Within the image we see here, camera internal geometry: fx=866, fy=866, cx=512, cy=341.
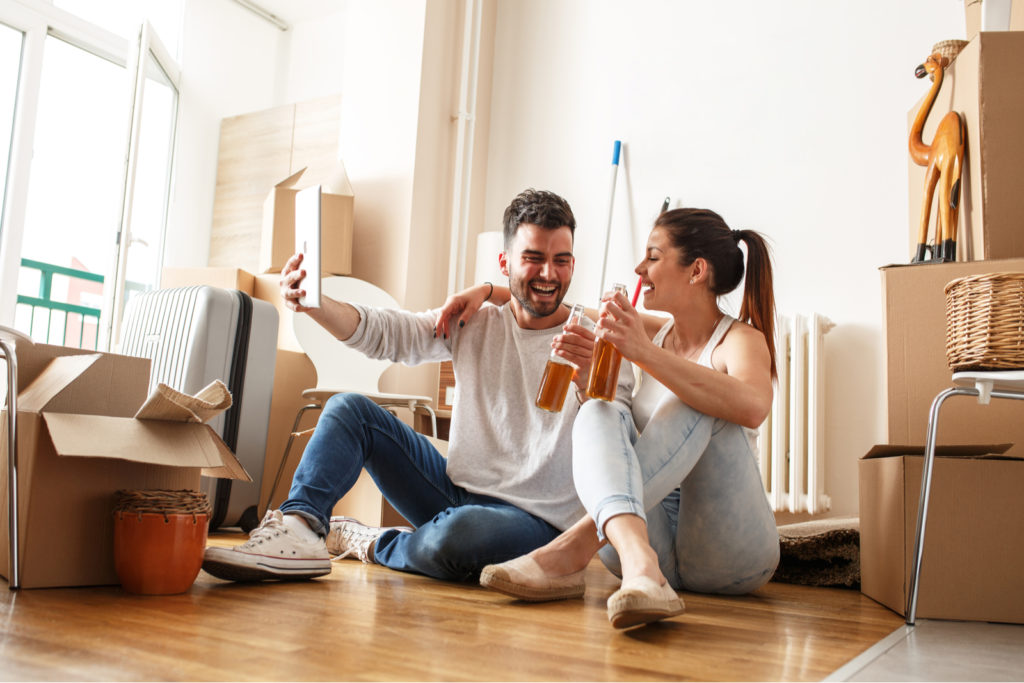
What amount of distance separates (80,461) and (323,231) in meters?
1.88

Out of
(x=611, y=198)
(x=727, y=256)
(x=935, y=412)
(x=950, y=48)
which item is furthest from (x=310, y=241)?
(x=611, y=198)

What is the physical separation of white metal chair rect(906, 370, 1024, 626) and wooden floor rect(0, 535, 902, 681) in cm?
8

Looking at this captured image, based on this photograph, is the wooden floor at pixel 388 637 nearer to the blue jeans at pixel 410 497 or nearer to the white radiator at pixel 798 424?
the blue jeans at pixel 410 497

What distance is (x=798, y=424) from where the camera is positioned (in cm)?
267

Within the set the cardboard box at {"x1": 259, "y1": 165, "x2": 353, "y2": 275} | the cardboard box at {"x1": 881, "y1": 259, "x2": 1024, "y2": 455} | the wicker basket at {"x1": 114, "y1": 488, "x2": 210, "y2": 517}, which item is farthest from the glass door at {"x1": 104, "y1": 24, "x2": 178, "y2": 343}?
the cardboard box at {"x1": 881, "y1": 259, "x2": 1024, "y2": 455}

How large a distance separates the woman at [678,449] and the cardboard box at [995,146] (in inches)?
17.1

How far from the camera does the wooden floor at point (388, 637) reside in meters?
→ 0.91

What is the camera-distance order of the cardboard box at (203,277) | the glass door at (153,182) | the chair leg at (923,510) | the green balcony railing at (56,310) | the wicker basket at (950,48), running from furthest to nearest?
the glass door at (153,182)
the green balcony railing at (56,310)
the cardboard box at (203,277)
the wicker basket at (950,48)
the chair leg at (923,510)

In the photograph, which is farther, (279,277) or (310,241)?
(279,277)

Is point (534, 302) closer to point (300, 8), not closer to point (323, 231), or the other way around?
point (323, 231)

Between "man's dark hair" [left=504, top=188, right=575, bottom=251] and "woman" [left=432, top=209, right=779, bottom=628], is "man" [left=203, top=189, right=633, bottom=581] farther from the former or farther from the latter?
"woman" [left=432, top=209, right=779, bottom=628]

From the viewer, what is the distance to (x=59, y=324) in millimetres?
4023

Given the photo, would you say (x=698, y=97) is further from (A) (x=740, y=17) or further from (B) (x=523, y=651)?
(B) (x=523, y=651)

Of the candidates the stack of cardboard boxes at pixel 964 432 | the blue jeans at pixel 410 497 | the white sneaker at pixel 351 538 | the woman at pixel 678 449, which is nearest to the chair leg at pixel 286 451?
the white sneaker at pixel 351 538
